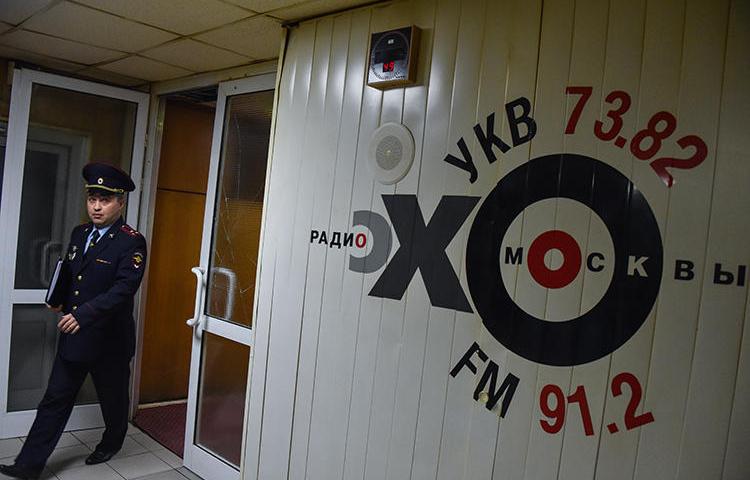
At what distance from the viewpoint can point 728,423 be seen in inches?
50.8

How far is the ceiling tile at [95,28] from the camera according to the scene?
2.60 m

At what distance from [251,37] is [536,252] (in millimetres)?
1819

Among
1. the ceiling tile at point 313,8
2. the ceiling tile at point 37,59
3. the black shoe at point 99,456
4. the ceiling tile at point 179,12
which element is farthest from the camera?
the ceiling tile at point 37,59

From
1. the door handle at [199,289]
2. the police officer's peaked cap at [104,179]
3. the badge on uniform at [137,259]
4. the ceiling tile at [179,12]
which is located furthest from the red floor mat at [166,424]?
the ceiling tile at [179,12]

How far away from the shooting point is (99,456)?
329cm

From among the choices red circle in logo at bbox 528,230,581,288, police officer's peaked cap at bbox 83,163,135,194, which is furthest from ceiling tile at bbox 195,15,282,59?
red circle in logo at bbox 528,230,581,288

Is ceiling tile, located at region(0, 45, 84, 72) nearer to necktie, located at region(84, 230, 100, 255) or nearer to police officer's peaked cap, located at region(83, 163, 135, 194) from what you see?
police officer's peaked cap, located at region(83, 163, 135, 194)

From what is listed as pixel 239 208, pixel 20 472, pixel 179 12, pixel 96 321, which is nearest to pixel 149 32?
→ pixel 179 12

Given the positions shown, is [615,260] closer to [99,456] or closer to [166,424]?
[99,456]

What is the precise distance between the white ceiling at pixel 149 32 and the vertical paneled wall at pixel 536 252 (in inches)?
13.6

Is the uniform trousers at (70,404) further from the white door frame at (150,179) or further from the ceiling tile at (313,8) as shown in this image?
the ceiling tile at (313,8)

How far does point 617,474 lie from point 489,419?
38 cm

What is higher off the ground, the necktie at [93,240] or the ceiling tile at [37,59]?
the ceiling tile at [37,59]

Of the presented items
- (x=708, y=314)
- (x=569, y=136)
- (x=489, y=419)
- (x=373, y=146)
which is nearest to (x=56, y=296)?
(x=373, y=146)
